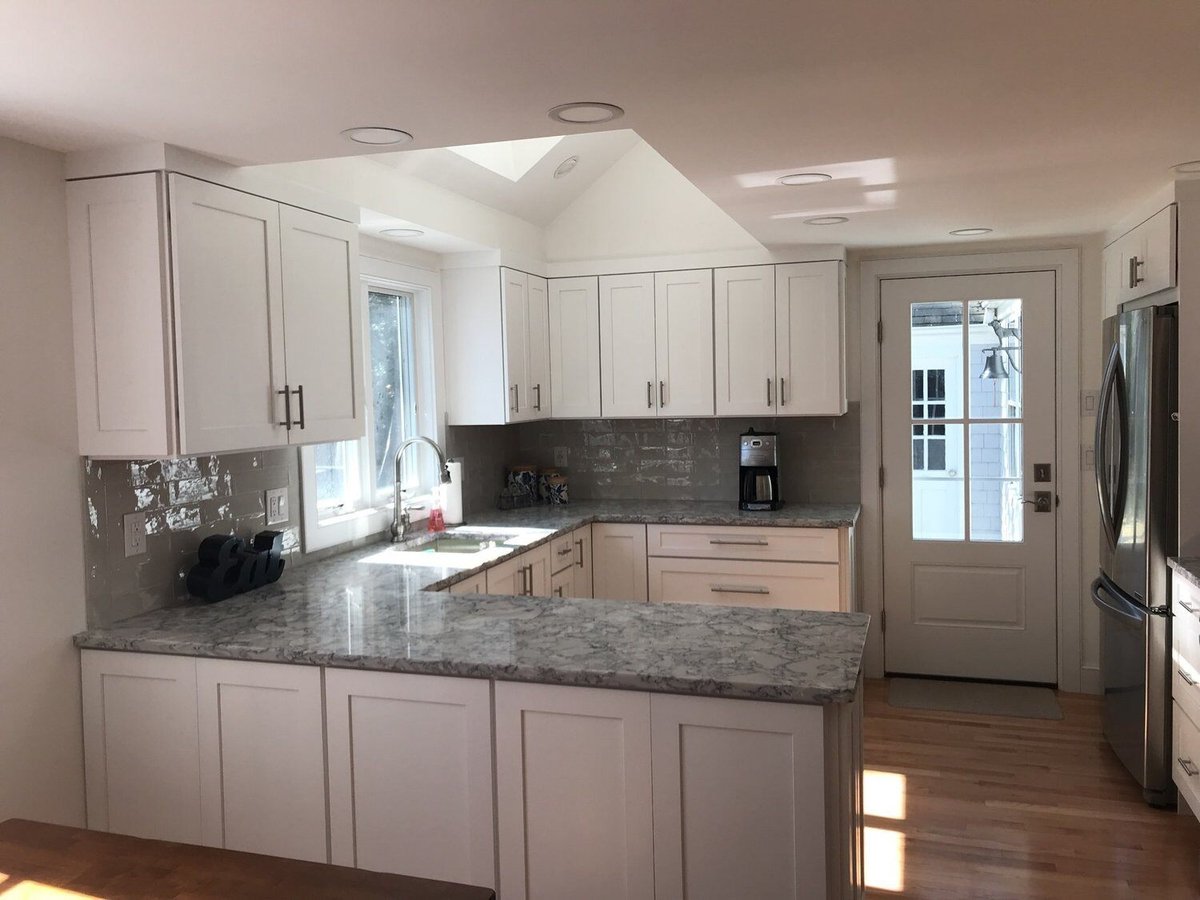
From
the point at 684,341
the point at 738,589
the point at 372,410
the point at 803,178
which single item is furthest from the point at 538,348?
the point at 803,178

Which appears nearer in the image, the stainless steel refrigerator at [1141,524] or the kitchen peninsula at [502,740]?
the kitchen peninsula at [502,740]

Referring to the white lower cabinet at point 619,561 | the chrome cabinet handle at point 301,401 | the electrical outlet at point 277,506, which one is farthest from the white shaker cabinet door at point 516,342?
the chrome cabinet handle at point 301,401

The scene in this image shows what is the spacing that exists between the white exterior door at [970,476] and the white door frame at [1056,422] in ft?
0.13

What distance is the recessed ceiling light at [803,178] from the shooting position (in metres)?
2.96

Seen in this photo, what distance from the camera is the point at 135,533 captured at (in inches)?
106

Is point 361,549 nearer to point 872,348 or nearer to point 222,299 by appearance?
point 222,299

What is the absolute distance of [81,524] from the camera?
8.24 ft

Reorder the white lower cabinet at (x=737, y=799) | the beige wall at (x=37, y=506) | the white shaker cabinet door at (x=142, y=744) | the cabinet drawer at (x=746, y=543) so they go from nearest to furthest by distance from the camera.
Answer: the white lower cabinet at (x=737, y=799)
the beige wall at (x=37, y=506)
the white shaker cabinet door at (x=142, y=744)
the cabinet drawer at (x=746, y=543)

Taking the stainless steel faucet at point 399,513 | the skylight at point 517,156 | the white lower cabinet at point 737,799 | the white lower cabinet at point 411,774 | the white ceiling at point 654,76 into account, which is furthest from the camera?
the skylight at point 517,156

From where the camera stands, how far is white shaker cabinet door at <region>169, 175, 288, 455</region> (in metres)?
2.41

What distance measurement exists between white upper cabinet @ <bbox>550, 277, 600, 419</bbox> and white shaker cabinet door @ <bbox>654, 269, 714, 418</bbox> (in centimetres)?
33

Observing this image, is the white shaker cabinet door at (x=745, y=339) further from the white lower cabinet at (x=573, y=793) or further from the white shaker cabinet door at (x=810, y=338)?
the white lower cabinet at (x=573, y=793)

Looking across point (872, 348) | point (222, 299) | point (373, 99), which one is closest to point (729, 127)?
point (373, 99)

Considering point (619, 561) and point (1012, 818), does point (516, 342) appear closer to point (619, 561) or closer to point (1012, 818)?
point (619, 561)
